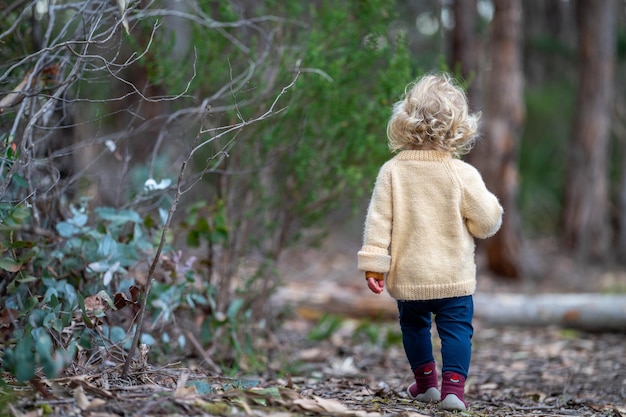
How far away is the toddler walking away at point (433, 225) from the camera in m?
3.14

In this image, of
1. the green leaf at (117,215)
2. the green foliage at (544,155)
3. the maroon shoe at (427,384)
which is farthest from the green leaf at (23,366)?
the green foliage at (544,155)

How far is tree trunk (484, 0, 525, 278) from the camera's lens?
31.3 ft

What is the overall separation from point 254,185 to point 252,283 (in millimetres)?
669

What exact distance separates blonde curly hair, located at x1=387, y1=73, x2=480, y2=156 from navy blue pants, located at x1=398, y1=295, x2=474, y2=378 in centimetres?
72

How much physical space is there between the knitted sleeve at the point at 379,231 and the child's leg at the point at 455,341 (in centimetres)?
35

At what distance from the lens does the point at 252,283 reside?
4.78 metres

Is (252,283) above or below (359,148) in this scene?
below

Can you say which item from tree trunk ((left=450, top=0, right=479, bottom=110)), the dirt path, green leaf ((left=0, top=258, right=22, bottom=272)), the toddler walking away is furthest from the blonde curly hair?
→ tree trunk ((left=450, top=0, right=479, bottom=110))

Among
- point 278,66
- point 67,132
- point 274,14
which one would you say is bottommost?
point 67,132

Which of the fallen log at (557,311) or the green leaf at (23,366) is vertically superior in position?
the green leaf at (23,366)

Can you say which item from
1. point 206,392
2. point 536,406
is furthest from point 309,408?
point 536,406

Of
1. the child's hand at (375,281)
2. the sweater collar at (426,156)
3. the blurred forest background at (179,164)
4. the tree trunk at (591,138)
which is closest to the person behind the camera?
the blurred forest background at (179,164)

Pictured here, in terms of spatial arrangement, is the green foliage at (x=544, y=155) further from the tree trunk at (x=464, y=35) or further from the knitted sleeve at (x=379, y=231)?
the knitted sleeve at (x=379, y=231)

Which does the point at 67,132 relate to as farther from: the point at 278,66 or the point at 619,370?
the point at 619,370
